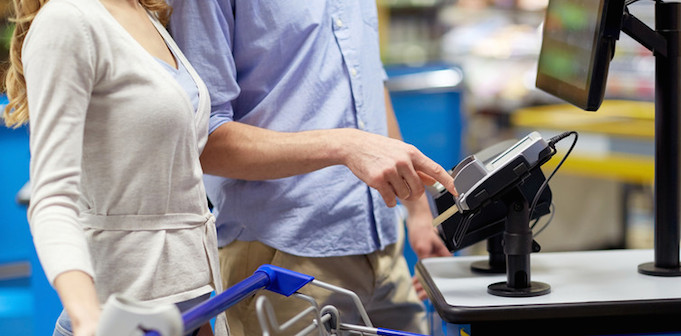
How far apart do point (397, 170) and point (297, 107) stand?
1.38 ft

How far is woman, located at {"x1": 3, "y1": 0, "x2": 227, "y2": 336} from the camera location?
42.9 inches

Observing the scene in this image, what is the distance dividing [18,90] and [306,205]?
0.67 m

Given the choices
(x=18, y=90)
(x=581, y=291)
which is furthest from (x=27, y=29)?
(x=581, y=291)

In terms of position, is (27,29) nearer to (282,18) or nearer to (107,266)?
(107,266)

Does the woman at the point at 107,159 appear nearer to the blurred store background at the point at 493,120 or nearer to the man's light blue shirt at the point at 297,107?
the man's light blue shirt at the point at 297,107

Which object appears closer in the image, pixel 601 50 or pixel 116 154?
pixel 116 154

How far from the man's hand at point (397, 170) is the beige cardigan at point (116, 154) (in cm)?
31

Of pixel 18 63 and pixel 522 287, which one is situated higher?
pixel 18 63

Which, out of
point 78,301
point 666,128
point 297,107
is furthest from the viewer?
point 297,107

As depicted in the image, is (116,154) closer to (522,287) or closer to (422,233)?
(522,287)

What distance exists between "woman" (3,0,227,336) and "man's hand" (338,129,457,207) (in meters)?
0.30

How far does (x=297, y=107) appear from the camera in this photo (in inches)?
71.5

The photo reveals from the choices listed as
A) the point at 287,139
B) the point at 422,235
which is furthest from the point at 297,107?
the point at 422,235

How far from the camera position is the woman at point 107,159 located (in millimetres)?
1089
